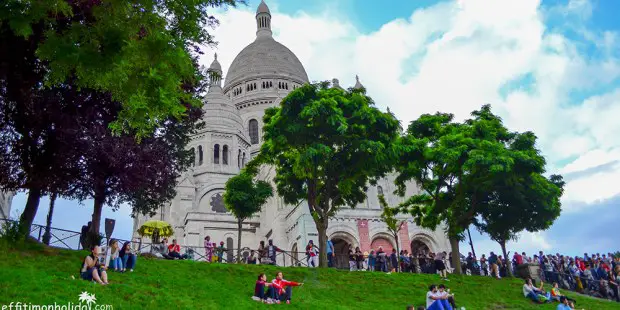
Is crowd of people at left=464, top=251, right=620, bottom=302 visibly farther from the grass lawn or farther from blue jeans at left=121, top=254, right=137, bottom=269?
blue jeans at left=121, top=254, right=137, bottom=269

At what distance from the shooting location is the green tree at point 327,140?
878 inches

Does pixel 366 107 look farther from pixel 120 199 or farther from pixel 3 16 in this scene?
pixel 3 16

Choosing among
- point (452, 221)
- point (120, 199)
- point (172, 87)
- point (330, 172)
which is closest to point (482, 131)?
point (452, 221)

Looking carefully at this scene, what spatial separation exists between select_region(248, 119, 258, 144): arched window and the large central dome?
8251 millimetres

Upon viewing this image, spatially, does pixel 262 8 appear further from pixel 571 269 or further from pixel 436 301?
pixel 436 301

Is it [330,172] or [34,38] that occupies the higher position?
[34,38]

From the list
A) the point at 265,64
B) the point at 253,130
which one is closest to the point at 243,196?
the point at 253,130

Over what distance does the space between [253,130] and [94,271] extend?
49087mm

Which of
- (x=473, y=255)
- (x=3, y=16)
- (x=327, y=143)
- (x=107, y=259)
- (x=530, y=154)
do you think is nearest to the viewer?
(x=3, y=16)

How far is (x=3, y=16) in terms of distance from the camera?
862cm

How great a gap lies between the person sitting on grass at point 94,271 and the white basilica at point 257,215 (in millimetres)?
13421

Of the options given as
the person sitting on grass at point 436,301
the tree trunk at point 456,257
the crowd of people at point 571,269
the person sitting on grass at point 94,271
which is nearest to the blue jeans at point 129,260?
the person sitting on grass at point 94,271

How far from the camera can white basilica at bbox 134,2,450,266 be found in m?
34.5

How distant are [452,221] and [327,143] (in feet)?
24.9
